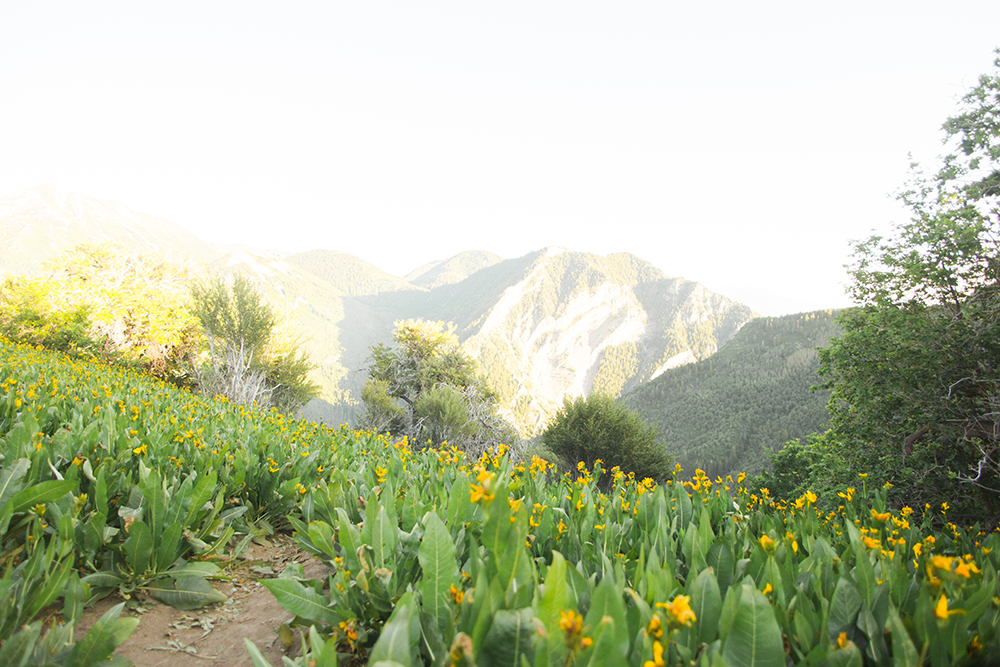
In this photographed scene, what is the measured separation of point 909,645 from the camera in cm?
95

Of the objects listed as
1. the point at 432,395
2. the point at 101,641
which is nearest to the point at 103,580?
the point at 101,641

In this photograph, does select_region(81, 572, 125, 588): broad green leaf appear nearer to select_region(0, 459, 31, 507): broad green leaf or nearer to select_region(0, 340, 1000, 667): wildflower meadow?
select_region(0, 340, 1000, 667): wildflower meadow

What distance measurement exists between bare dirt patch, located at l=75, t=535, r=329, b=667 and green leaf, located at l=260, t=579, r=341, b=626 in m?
0.22

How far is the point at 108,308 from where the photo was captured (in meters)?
17.3

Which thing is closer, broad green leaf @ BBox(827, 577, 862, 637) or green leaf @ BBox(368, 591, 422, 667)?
green leaf @ BBox(368, 591, 422, 667)

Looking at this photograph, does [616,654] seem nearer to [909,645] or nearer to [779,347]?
[909,645]

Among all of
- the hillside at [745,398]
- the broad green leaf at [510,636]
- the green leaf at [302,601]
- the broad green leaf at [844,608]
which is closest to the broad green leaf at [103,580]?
the green leaf at [302,601]

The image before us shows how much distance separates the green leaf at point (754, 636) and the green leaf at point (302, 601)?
47.4 inches

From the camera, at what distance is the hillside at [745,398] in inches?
2581

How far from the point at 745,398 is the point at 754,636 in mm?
90177

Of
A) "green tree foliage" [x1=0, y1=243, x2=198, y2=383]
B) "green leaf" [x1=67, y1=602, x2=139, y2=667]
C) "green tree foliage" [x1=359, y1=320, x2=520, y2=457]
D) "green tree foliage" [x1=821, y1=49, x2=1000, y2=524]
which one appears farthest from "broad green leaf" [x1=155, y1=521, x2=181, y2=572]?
"green tree foliage" [x1=0, y1=243, x2=198, y2=383]

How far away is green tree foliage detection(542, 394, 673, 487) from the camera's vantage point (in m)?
19.1

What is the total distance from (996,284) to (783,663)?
38.4 ft

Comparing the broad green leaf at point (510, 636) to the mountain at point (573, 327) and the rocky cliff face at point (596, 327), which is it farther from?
the rocky cliff face at point (596, 327)
